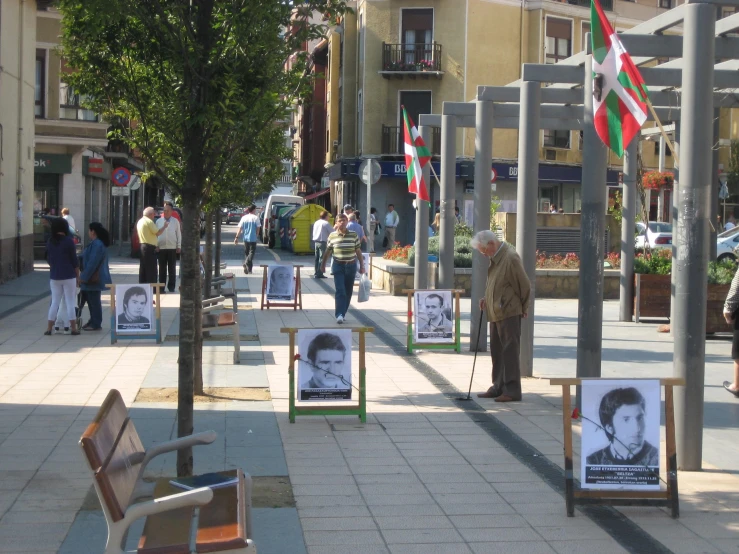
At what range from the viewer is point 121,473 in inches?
200

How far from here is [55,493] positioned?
6828 millimetres

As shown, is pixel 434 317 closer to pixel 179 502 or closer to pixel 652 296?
pixel 652 296

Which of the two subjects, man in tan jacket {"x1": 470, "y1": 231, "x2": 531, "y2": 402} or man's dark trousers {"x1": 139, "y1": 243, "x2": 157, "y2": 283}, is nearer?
man in tan jacket {"x1": 470, "y1": 231, "x2": 531, "y2": 402}

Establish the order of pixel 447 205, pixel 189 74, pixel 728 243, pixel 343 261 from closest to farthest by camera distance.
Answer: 1. pixel 189 74
2. pixel 447 205
3. pixel 343 261
4. pixel 728 243

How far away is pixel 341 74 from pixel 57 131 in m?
19.3

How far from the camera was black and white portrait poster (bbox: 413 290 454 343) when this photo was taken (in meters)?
13.3

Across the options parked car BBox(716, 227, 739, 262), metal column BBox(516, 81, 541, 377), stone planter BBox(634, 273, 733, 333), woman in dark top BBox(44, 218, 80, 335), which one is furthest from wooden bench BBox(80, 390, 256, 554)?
parked car BBox(716, 227, 739, 262)

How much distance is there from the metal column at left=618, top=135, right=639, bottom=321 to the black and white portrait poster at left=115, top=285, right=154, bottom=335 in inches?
308

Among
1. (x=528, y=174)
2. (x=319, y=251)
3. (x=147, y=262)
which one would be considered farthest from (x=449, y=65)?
(x=528, y=174)

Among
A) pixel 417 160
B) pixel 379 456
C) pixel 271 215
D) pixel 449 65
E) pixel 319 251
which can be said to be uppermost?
pixel 449 65

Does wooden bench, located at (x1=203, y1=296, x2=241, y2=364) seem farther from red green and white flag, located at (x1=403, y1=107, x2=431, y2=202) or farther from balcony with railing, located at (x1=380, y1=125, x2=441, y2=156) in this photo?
balcony with railing, located at (x1=380, y1=125, x2=441, y2=156)

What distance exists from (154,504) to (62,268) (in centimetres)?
1112

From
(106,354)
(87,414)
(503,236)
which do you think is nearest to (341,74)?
(503,236)

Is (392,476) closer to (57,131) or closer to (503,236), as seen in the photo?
(503,236)
